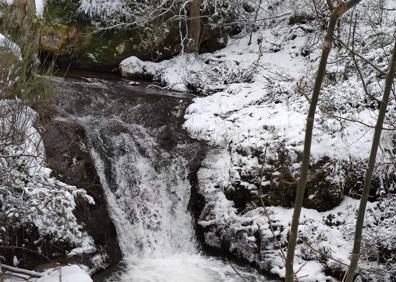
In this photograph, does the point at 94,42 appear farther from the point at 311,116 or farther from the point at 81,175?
the point at 311,116

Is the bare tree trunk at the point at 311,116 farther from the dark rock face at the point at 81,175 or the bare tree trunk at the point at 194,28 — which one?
the bare tree trunk at the point at 194,28

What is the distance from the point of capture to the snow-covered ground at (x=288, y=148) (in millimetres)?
5988

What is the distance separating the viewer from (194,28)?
10.6 metres

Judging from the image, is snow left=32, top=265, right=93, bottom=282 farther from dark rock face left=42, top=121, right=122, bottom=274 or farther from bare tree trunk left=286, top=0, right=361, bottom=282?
bare tree trunk left=286, top=0, right=361, bottom=282

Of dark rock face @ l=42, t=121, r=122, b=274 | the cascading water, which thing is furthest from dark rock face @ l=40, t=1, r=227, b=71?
dark rock face @ l=42, t=121, r=122, b=274

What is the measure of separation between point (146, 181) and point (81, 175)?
979 mm

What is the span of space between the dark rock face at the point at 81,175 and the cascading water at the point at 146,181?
14 cm

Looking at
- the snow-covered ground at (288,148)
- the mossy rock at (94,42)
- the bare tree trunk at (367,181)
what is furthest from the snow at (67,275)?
the mossy rock at (94,42)

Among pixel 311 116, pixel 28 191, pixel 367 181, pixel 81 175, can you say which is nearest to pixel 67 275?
pixel 28 191

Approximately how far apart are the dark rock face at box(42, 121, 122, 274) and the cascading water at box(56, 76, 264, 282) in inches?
5.4

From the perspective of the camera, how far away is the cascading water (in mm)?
6039

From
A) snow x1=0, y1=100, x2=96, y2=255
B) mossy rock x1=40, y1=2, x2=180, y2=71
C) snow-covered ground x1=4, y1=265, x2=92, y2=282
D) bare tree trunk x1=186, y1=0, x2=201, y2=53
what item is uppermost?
bare tree trunk x1=186, y1=0, x2=201, y2=53

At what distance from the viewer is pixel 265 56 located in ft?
34.2

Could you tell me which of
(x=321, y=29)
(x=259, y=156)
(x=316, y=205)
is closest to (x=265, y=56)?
(x=321, y=29)
